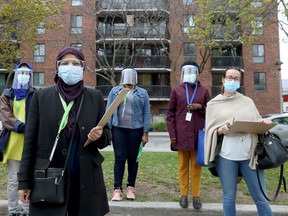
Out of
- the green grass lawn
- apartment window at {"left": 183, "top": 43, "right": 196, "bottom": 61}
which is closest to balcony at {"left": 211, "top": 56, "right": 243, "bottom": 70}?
apartment window at {"left": 183, "top": 43, "right": 196, "bottom": 61}

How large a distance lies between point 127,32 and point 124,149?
69.5ft

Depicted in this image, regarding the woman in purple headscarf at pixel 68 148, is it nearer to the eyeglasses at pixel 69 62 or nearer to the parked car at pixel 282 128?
the eyeglasses at pixel 69 62

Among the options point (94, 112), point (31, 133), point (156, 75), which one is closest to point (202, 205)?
point (94, 112)

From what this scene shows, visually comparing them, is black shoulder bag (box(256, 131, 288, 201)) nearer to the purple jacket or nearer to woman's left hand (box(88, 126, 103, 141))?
the purple jacket

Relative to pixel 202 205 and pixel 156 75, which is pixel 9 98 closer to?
pixel 202 205

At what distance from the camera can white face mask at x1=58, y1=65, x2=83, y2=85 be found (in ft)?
8.97

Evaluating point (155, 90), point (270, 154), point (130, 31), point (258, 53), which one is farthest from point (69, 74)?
point (258, 53)

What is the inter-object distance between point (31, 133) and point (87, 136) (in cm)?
49

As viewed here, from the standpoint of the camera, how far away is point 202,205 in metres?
4.45

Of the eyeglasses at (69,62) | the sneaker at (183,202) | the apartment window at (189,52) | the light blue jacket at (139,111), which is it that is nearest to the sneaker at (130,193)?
the sneaker at (183,202)

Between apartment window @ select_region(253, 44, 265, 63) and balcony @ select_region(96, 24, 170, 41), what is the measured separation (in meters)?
11.1

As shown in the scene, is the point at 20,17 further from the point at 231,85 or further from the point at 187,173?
the point at 231,85

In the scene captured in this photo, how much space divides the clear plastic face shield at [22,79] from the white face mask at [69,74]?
1467mm

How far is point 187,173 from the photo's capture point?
4516 mm
